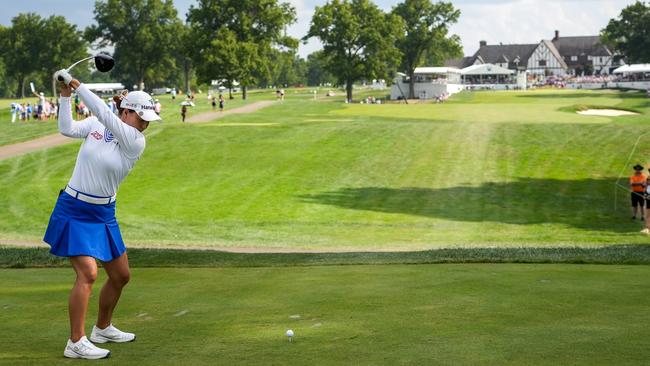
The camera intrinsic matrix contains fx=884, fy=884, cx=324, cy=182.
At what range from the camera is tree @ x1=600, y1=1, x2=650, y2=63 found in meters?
158

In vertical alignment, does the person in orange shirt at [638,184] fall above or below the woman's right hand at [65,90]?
below

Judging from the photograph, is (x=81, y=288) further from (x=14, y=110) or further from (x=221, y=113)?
(x=221, y=113)

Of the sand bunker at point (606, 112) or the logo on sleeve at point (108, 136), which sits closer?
the logo on sleeve at point (108, 136)

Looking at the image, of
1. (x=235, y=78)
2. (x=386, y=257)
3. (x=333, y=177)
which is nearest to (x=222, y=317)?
(x=386, y=257)

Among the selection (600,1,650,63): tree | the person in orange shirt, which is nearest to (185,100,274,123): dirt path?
the person in orange shirt

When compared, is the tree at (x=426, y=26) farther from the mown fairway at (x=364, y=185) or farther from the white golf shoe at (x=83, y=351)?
the white golf shoe at (x=83, y=351)

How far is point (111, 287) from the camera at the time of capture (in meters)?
8.96

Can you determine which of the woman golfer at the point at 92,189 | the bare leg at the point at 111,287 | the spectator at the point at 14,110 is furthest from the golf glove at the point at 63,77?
the spectator at the point at 14,110

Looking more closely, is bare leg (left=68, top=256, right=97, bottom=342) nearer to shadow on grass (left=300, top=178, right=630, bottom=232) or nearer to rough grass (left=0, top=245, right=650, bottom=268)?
rough grass (left=0, top=245, right=650, bottom=268)

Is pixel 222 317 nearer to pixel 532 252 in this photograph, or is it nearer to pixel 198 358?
pixel 198 358

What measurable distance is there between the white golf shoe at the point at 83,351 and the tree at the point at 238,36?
360 ft

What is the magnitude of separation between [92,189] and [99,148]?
1.31ft

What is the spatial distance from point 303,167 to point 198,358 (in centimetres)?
4185

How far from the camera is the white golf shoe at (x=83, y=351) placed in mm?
7902
